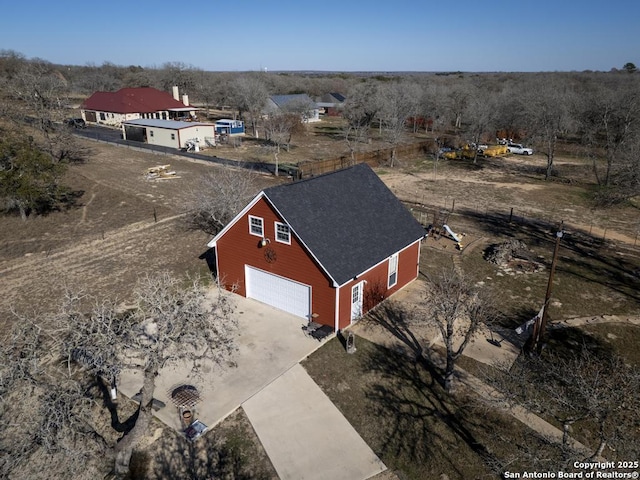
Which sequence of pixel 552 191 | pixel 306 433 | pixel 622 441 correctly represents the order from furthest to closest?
pixel 552 191, pixel 306 433, pixel 622 441

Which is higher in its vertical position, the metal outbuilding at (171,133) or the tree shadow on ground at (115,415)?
the metal outbuilding at (171,133)

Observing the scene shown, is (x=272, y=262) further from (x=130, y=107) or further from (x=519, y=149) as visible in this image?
(x=130, y=107)

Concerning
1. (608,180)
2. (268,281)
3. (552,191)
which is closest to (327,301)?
(268,281)

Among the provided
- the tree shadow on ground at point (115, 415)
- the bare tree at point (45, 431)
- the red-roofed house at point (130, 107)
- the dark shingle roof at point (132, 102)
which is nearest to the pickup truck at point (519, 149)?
the red-roofed house at point (130, 107)

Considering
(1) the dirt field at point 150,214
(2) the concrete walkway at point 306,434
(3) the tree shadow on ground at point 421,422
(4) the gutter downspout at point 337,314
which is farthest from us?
(1) the dirt field at point 150,214

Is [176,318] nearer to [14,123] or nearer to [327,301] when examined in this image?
[327,301]

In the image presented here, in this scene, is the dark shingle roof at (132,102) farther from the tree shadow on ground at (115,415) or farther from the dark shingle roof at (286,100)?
the tree shadow on ground at (115,415)
